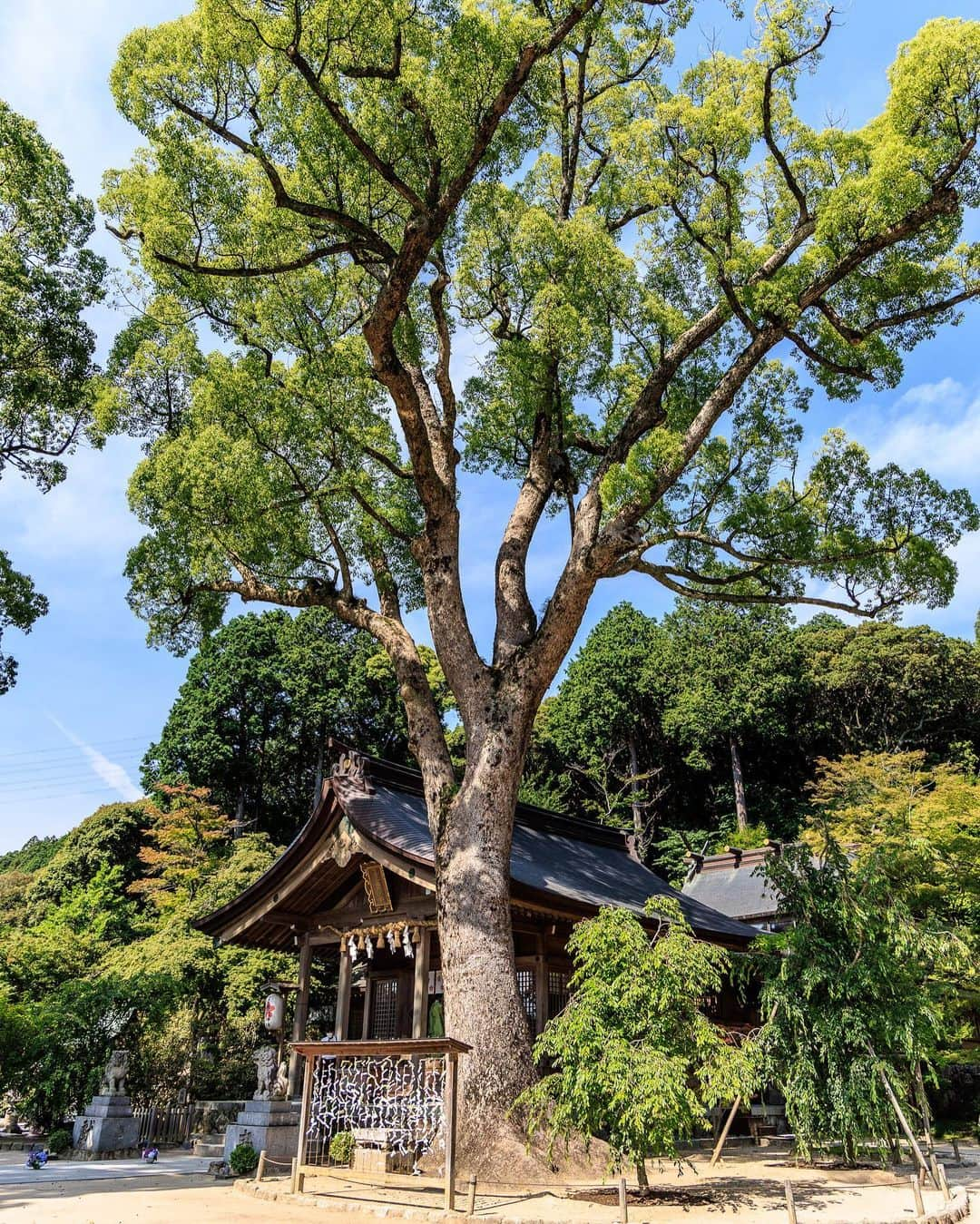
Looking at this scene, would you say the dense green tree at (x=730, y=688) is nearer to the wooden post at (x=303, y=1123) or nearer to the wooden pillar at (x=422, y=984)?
the wooden pillar at (x=422, y=984)

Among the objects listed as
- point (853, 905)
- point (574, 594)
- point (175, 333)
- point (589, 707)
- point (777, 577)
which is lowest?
point (853, 905)

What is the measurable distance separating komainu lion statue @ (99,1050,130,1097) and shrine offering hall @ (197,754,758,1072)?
214 centimetres

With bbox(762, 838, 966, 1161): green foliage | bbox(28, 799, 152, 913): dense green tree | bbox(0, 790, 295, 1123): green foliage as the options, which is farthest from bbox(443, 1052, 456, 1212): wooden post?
bbox(28, 799, 152, 913): dense green tree

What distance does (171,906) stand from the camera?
1923 centimetres

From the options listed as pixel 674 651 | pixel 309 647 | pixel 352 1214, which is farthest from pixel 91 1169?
pixel 674 651

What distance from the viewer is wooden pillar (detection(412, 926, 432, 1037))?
9422 mm

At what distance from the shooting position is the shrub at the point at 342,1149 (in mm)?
8250

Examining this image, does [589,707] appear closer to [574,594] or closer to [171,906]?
[171,906]

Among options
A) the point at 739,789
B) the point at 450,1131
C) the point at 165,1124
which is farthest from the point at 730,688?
the point at 450,1131

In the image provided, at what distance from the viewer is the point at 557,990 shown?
35.3 feet

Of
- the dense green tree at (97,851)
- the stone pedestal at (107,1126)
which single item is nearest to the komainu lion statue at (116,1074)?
the stone pedestal at (107,1126)

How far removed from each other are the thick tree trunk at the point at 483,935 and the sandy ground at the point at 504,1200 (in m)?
0.84

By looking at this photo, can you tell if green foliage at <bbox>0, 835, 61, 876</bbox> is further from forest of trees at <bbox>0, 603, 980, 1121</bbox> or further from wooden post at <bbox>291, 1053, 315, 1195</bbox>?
wooden post at <bbox>291, 1053, 315, 1195</bbox>

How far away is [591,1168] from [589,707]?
80.1ft
